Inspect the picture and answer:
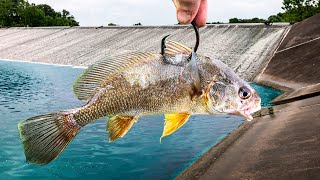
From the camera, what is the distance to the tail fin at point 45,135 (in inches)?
38.4

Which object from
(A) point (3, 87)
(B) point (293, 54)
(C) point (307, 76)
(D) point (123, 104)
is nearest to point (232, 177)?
(D) point (123, 104)

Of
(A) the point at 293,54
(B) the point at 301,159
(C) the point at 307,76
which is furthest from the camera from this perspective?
(A) the point at 293,54

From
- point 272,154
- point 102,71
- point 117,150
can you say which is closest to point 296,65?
point 117,150

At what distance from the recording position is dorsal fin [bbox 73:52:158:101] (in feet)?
3.43

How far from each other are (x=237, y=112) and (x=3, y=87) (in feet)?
70.2

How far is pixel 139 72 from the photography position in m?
1.14

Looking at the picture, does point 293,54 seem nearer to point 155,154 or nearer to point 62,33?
point 155,154

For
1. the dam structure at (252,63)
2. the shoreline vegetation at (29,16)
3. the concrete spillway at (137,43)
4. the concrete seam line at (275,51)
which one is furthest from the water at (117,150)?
the shoreline vegetation at (29,16)

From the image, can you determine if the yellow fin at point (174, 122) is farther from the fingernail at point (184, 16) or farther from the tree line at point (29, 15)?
the tree line at point (29, 15)

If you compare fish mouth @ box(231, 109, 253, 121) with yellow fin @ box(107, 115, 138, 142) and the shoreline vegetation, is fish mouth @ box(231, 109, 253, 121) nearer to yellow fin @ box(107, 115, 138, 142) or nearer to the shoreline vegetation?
yellow fin @ box(107, 115, 138, 142)

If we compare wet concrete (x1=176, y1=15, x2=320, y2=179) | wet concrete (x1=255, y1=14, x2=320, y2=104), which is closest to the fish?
wet concrete (x1=176, y1=15, x2=320, y2=179)

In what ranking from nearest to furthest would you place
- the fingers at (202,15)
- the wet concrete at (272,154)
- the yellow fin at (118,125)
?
the yellow fin at (118,125), the fingers at (202,15), the wet concrete at (272,154)

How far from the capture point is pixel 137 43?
32.4m

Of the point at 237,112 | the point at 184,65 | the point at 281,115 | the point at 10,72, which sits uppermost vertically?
the point at 184,65
